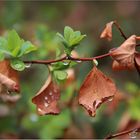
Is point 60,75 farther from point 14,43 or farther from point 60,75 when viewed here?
point 14,43

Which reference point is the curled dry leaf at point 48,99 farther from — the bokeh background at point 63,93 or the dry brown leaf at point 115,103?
the dry brown leaf at point 115,103

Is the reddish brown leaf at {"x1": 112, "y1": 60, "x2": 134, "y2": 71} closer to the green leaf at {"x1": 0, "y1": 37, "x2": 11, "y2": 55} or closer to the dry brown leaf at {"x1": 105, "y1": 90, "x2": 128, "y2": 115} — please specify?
the green leaf at {"x1": 0, "y1": 37, "x2": 11, "y2": 55}

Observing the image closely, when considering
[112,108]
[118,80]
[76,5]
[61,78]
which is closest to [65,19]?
[76,5]

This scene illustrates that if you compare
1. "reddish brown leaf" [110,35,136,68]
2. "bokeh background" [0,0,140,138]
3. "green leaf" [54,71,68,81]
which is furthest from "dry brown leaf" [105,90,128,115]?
"reddish brown leaf" [110,35,136,68]

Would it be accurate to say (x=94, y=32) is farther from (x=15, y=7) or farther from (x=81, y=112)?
(x=81, y=112)

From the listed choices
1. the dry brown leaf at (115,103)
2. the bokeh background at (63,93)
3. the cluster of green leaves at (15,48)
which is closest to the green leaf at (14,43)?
the cluster of green leaves at (15,48)

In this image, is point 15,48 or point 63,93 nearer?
point 15,48

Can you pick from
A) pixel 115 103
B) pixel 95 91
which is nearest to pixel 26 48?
pixel 95 91

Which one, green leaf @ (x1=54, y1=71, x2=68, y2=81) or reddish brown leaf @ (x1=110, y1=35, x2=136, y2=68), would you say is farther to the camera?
green leaf @ (x1=54, y1=71, x2=68, y2=81)
